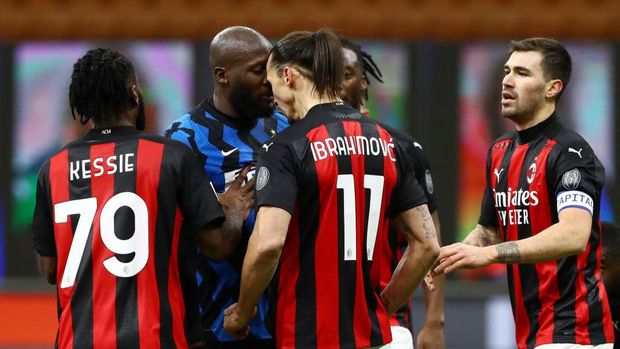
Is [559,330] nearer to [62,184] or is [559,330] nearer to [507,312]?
[62,184]

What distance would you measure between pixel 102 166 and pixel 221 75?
856mm

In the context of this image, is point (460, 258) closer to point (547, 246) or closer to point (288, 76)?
point (547, 246)

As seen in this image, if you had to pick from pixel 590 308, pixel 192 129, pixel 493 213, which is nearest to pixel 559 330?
pixel 590 308

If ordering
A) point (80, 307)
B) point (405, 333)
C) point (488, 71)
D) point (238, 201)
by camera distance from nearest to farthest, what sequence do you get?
point (80, 307), point (238, 201), point (405, 333), point (488, 71)

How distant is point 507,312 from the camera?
945cm

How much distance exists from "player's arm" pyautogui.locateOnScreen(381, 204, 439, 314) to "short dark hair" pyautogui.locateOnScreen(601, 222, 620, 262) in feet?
4.11

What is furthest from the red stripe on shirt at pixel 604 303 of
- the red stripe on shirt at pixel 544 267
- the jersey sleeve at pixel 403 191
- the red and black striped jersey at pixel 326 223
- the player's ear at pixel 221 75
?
the player's ear at pixel 221 75

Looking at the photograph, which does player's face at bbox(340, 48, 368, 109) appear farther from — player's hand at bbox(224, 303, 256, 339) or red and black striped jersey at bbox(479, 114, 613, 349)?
player's hand at bbox(224, 303, 256, 339)

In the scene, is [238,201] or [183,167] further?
[238,201]

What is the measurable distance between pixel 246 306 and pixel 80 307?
564 mm

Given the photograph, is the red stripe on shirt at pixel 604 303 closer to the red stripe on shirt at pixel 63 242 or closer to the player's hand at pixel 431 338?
the player's hand at pixel 431 338

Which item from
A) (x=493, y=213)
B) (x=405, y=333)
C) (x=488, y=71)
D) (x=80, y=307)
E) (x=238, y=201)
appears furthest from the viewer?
(x=488, y=71)

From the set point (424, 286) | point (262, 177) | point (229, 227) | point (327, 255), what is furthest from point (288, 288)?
point (424, 286)

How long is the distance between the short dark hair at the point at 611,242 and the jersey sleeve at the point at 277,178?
1.82 metres
